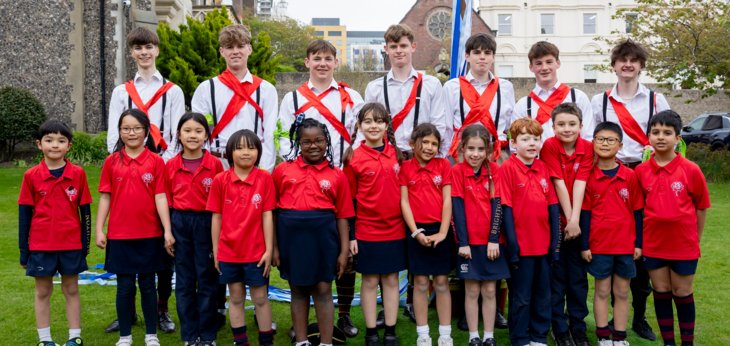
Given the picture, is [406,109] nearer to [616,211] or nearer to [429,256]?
[429,256]

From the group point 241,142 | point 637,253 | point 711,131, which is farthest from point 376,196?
point 711,131

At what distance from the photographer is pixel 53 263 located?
5.23 meters

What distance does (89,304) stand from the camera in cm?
682

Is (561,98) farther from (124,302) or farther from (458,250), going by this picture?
(124,302)

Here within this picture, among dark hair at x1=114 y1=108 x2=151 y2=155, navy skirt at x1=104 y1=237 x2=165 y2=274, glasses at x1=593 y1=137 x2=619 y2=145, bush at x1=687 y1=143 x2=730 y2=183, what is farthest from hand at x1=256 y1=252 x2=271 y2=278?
bush at x1=687 y1=143 x2=730 y2=183

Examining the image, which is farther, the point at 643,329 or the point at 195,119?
the point at 643,329

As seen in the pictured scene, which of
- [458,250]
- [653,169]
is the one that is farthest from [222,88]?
[653,169]

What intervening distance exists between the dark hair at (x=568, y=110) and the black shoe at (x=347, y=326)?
2340mm

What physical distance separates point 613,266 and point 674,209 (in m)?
0.61

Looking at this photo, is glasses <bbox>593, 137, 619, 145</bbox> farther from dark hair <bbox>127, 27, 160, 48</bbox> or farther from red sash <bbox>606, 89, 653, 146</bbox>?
dark hair <bbox>127, 27, 160, 48</bbox>

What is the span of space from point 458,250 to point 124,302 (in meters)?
2.53

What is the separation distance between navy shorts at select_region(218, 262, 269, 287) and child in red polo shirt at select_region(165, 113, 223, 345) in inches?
11.0

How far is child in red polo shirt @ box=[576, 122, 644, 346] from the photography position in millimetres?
5250

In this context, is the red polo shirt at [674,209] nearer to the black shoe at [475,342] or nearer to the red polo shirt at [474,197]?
the red polo shirt at [474,197]
